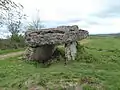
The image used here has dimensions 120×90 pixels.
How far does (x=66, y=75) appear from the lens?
14.7 metres

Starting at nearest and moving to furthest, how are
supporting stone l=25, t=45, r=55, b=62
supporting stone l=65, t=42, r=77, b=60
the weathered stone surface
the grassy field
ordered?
the grassy field → the weathered stone surface → supporting stone l=65, t=42, r=77, b=60 → supporting stone l=25, t=45, r=55, b=62

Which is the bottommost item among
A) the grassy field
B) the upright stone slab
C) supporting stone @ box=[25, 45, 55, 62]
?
the grassy field

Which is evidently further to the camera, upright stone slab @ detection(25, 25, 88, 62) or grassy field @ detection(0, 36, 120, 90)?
upright stone slab @ detection(25, 25, 88, 62)

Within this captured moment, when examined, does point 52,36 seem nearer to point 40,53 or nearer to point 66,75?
point 40,53

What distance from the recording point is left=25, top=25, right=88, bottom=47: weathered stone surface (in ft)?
61.7

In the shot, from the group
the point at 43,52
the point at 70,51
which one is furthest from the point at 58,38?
the point at 43,52

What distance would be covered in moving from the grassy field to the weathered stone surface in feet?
3.91

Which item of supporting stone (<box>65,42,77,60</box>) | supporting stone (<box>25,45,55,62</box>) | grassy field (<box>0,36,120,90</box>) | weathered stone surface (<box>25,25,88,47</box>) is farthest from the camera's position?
supporting stone (<box>25,45,55,62</box>)

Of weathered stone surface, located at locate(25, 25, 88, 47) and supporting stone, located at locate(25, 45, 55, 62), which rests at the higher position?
weathered stone surface, located at locate(25, 25, 88, 47)

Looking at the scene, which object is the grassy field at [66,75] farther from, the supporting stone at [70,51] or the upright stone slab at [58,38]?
the upright stone slab at [58,38]

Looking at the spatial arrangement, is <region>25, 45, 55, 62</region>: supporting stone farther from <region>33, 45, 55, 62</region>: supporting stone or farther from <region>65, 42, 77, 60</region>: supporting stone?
<region>65, 42, 77, 60</region>: supporting stone

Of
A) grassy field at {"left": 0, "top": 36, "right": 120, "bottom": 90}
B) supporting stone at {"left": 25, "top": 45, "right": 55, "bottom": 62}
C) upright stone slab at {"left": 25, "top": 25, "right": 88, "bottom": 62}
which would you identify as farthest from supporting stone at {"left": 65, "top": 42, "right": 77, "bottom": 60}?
supporting stone at {"left": 25, "top": 45, "right": 55, "bottom": 62}

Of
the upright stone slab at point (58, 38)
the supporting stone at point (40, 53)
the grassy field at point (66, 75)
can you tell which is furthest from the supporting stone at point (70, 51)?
the supporting stone at point (40, 53)

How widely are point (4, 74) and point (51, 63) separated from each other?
3.77m
